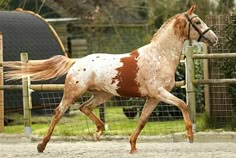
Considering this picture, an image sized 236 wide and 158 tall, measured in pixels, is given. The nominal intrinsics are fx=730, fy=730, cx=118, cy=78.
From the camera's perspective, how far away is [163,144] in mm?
11719

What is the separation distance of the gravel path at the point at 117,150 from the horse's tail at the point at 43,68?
1.13m

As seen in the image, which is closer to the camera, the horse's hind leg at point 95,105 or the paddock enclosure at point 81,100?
the horse's hind leg at point 95,105

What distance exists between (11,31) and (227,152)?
7912mm

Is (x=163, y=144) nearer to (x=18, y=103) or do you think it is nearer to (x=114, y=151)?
(x=114, y=151)

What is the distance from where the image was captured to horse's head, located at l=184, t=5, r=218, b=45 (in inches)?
414

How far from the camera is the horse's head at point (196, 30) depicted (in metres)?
10.5

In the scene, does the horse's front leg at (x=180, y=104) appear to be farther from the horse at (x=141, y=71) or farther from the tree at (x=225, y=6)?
the tree at (x=225, y=6)

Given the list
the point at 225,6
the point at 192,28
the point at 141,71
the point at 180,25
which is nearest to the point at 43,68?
the point at 141,71

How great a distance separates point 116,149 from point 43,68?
1711 mm

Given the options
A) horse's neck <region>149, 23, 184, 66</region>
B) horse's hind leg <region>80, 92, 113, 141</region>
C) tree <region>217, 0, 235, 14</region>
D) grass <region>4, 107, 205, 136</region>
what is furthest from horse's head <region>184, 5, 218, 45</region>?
tree <region>217, 0, 235, 14</region>

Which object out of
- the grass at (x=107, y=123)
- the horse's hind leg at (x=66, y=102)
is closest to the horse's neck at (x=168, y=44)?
the horse's hind leg at (x=66, y=102)

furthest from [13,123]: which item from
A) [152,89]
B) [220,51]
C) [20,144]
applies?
[152,89]

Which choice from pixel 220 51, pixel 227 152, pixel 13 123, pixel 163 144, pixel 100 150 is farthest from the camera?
pixel 13 123

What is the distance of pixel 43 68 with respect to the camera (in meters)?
11.3
